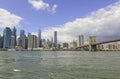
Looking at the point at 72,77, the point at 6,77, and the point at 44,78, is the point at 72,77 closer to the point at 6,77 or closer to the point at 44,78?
the point at 44,78

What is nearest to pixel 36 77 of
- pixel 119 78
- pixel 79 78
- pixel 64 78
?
pixel 64 78

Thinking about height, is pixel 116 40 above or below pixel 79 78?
above

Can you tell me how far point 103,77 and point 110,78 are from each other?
3.30 feet

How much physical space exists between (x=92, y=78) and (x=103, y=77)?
1808 mm

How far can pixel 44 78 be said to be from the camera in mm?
26859

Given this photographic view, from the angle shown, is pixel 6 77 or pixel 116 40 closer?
pixel 6 77

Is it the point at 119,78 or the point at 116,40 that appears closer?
the point at 119,78

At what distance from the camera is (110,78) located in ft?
88.2

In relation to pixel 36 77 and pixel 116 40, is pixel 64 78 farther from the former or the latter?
pixel 116 40

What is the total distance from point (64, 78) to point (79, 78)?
1.85m

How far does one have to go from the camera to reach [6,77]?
28.0 meters

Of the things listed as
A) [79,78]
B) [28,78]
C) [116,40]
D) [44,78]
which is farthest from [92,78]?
[116,40]

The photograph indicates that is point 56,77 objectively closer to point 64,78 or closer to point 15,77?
point 64,78

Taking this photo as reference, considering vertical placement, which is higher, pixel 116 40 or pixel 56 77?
pixel 116 40
